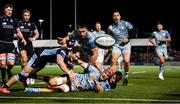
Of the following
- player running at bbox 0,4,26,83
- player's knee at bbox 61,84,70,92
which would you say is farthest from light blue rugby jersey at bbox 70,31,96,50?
player's knee at bbox 61,84,70,92

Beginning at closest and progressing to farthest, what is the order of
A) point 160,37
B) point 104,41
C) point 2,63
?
point 2,63 < point 104,41 < point 160,37

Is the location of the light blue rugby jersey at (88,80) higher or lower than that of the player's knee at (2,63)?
lower

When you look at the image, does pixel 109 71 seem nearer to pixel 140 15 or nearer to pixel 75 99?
pixel 75 99

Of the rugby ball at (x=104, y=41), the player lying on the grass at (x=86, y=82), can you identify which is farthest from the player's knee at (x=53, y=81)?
the rugby ball at (x=104, y=41)

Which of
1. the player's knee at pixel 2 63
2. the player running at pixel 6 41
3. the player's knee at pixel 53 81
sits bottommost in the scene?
the player's knee at pixel 53 81

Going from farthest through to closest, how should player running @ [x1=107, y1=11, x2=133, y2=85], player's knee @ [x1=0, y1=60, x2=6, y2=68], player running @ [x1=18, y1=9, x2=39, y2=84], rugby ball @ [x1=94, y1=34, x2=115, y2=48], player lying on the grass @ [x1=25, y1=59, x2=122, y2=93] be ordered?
player running @ [x1=107, y1=11, x2=133, y2=85] → player running @ [x1=18, y1=9, x2=39, y2=84] → rugby ball @ [x1=94, y1=34, x2=115, y2=48] → player's knee @ [x1=0, y1=60, x2=6, y2=68] → player lying on the grass @ [x1=25, y1=59, x2=122, y2=93]

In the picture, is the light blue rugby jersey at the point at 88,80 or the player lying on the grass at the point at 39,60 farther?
the light blue rugby jersey at the point at 88,80

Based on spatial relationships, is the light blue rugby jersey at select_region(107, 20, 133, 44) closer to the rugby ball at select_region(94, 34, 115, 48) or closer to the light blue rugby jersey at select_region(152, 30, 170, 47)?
the rugby ball at select_region(94, 34, 115, 48)

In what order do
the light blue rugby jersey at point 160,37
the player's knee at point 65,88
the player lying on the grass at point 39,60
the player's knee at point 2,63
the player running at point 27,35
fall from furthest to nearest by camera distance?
1. the light blue rugby jersey at point 160,37
2. the player running at point 27,35
3. the player's knee at point 2,63
4. the player's knee at point 65,88
5. the player lying on the grass at point 39,60

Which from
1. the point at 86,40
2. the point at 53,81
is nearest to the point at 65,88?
the point at 53,81

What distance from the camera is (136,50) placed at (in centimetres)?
5044

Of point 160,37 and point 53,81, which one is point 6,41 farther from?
point 160,37

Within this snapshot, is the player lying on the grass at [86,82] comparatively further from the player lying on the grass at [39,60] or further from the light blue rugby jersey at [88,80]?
the player lying on the grass at [39,60]

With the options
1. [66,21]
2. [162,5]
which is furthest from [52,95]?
[66,21]
